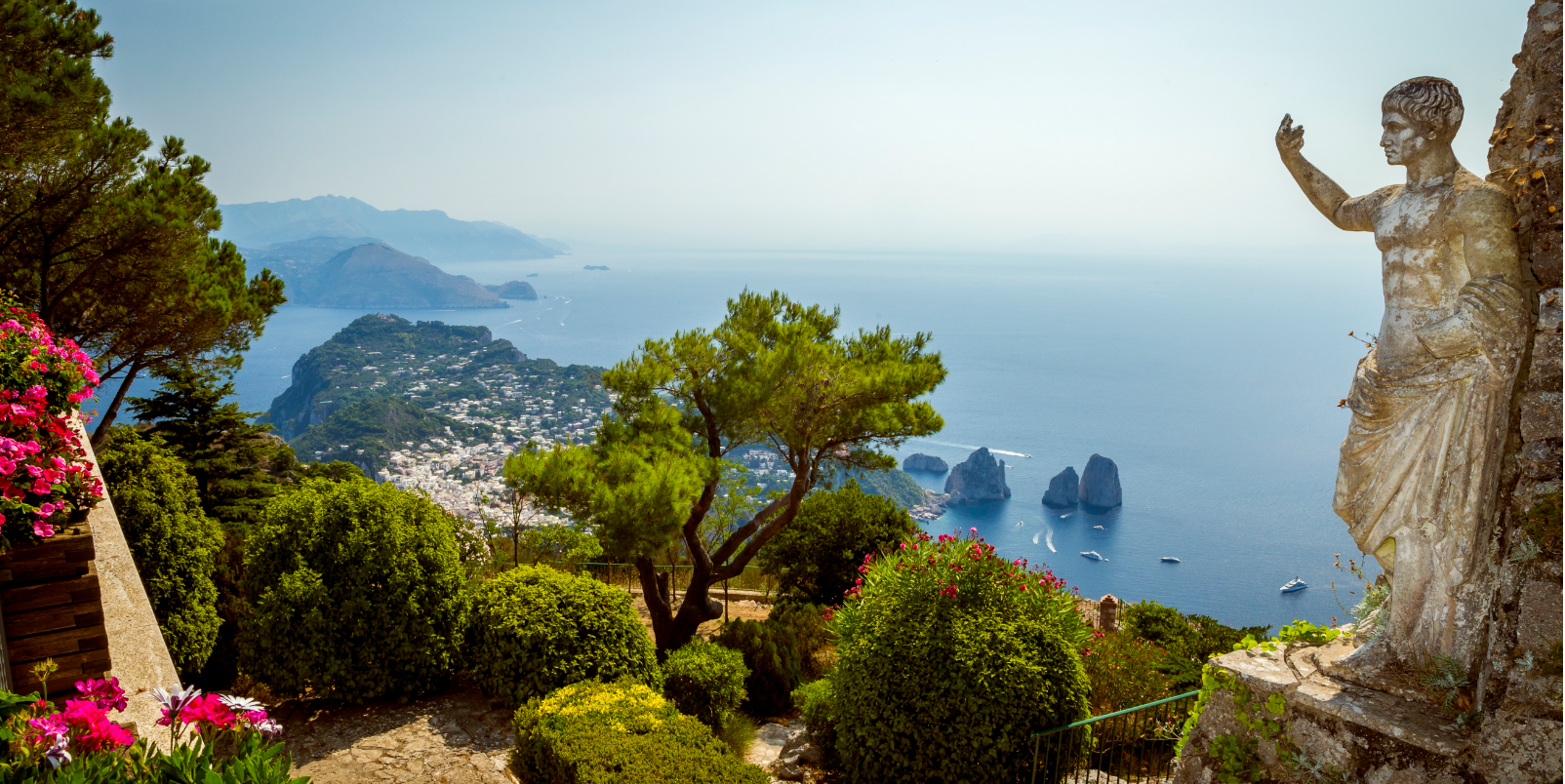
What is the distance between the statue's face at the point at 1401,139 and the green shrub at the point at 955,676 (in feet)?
12.5

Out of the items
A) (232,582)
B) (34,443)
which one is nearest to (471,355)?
(232,582)

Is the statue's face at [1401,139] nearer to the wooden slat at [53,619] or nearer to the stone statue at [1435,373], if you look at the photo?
the stone statue at [1435,373]

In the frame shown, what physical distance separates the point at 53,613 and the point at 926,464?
61.0 metres

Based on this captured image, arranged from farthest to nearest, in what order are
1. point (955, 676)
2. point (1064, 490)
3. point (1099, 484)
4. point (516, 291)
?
1. point (516, 291)
2. point (1064, 490)
3. point (1099, 484)
4. point (955, 676)

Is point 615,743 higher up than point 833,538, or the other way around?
point 615,743

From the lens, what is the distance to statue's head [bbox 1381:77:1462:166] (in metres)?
3.74

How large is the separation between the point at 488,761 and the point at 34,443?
4.01m

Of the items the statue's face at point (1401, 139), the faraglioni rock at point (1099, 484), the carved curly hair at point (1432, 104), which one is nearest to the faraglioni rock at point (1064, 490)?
the faraglioni rock at point (1099, 484)

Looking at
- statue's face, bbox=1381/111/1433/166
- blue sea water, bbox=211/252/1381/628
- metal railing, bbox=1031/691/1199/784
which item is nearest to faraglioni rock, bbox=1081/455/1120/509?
blue sea water, bbox=211/252/1381/628

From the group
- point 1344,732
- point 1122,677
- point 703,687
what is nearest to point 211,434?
point 703,687

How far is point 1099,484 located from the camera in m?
50.7

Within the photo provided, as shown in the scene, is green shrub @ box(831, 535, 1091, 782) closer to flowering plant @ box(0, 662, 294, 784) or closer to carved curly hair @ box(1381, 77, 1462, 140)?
carved curly hair @ box(1381, 77, 1462, 140)

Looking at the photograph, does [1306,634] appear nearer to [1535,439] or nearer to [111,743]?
[1535,439]

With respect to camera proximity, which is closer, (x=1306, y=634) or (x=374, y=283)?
(x=1306, y=634)
